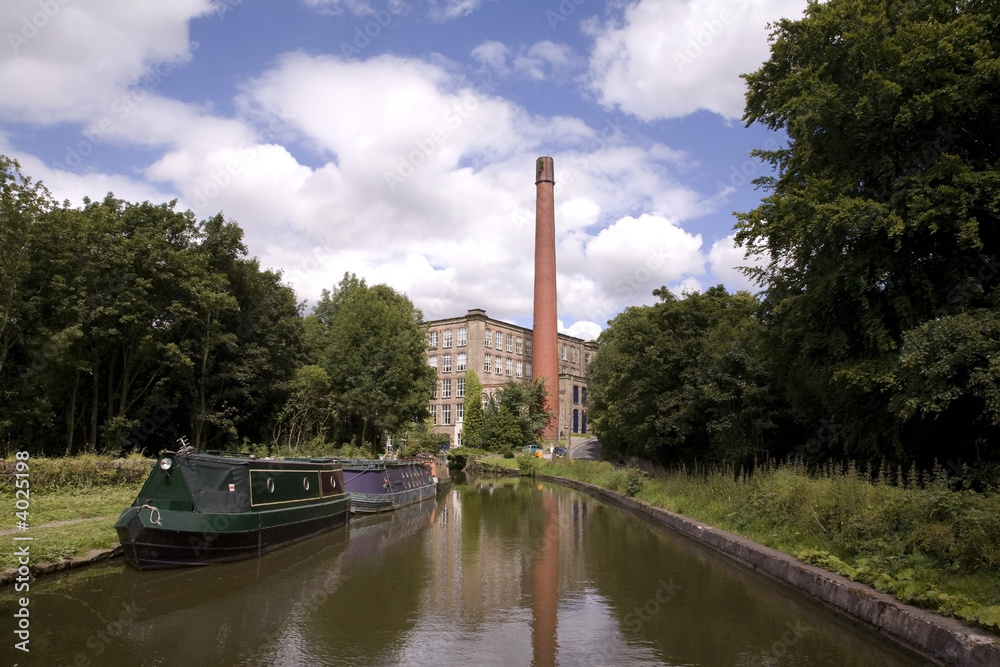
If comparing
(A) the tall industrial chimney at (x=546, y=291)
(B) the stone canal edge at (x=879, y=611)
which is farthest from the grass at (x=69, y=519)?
(A) the tall industrial chimney at (x=546, y=291)

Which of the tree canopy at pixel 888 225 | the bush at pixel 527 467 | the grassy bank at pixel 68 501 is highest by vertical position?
the tree canopy at pixel 888 225

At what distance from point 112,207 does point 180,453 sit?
15590mm

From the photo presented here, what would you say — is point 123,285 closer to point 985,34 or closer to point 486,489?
point 486,489

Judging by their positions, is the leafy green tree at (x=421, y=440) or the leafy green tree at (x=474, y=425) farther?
the leafy green tree at (x=474, y=425)

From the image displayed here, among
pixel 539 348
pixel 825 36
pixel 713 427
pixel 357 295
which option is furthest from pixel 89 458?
pixel 539 348

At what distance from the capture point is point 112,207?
23094mm

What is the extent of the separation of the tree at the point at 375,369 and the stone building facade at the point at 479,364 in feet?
90.6

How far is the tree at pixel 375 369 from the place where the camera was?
38.0 m

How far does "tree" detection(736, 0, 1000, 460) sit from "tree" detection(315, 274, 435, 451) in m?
26.1

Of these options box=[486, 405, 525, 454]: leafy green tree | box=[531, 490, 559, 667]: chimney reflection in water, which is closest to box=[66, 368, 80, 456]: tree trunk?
box=[531, 490, 559, 667]: chimney reflection in water

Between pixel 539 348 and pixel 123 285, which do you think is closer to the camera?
pixel 123 285

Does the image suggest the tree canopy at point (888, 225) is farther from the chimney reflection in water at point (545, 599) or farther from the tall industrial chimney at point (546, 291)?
the tall industrial chimney at point (546, 291)

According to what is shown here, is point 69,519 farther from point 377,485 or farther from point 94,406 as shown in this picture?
point 94,406

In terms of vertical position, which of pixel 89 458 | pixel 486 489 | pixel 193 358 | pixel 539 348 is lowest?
pixel 486 489
